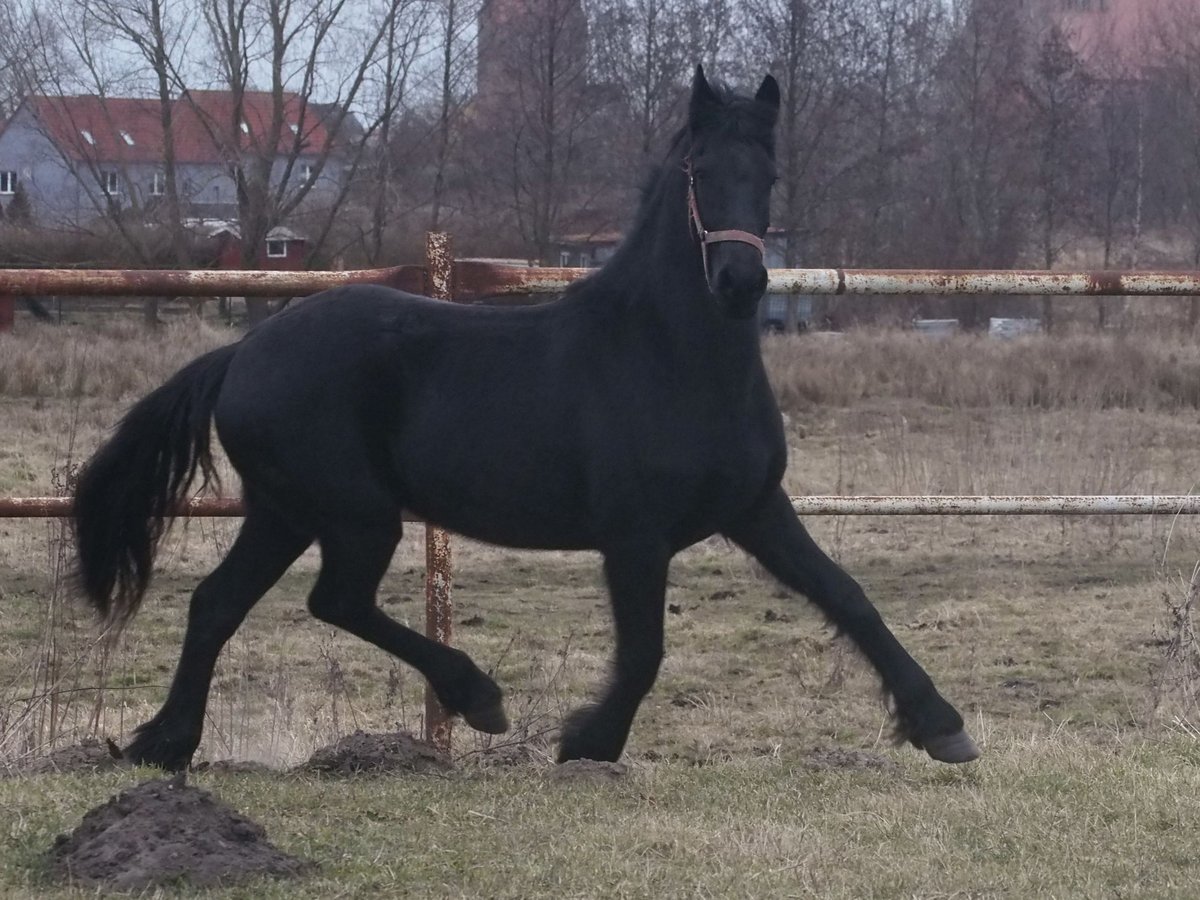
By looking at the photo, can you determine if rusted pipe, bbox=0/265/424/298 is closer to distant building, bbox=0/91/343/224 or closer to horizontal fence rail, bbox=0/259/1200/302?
horizontal fence rail, bbox=0/259/1200/302

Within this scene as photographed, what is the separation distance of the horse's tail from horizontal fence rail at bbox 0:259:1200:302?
24.3 inches

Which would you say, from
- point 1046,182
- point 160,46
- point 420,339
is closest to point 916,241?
point 1046,182

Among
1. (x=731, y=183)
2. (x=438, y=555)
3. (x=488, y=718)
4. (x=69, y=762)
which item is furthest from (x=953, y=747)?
(x=69, y=762)

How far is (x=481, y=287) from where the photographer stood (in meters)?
5.41

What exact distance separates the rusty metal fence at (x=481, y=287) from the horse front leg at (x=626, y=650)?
0.96 m

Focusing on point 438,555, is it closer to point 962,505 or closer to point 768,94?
point 962,505

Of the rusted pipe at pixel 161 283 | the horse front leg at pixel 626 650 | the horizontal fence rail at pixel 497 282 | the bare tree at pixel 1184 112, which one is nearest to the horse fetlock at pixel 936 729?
the horse front leg at pixel 626 650

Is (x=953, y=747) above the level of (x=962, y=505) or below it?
below

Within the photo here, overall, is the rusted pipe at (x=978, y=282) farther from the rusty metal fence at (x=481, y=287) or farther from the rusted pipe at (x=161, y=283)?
the rusted pipe at (x=161, y=283)

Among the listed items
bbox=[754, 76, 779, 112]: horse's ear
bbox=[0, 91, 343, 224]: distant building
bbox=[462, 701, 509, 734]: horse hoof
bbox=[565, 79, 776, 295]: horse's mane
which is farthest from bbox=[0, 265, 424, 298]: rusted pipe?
bbox=[0, 91, 343, 224]: distant building

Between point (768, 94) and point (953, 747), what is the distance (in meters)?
1.80

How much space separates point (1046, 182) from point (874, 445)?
2008 centimetres

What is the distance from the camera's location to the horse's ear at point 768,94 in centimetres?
420

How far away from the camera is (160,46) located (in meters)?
27.8
